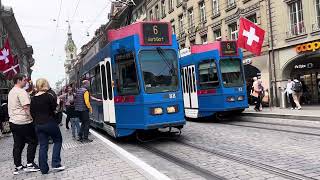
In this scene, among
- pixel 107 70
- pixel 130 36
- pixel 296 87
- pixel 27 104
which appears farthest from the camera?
→ pixel 296 87

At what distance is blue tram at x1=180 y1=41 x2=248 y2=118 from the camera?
54.0 feet

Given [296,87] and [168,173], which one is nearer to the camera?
[168,173]

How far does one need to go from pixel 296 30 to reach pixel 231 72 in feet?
27.5

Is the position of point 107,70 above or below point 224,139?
above

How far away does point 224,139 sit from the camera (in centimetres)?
1150

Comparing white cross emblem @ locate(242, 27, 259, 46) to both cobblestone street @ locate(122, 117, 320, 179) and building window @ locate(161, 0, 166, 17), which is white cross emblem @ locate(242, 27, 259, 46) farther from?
building window @ locate(161, 0, 166, 17)

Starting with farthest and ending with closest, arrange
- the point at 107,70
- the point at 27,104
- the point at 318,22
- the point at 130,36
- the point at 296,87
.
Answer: the point at 318,22, the point at 296,87, the point at 107,70, the point at 130,36, the point at 27,104

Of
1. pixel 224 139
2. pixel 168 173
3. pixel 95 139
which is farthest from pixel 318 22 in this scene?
pixel 168 173

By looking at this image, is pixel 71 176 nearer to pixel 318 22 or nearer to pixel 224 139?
pixel 224 139

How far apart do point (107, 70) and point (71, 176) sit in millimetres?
5194

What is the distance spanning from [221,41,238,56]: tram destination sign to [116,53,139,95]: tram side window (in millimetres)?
6166

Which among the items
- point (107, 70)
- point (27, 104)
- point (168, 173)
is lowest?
point (168, 173)

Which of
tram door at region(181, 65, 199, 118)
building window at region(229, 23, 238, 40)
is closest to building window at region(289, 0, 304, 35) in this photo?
building window at region(229, 23, 238, 40)

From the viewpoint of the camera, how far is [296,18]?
2336 cm
